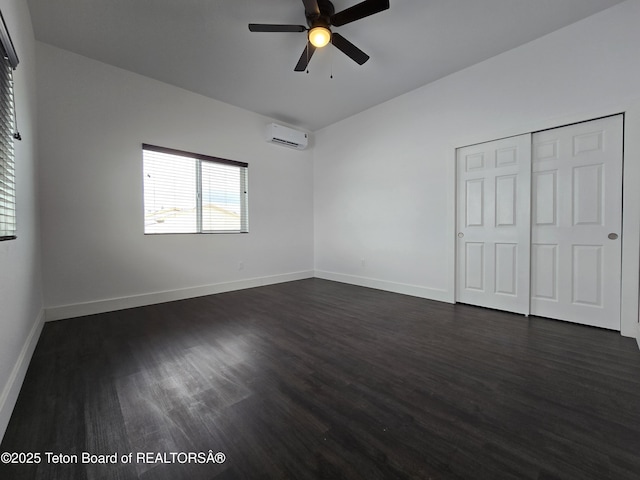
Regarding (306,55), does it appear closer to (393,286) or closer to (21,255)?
(21,255)

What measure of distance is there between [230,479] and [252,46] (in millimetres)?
3587

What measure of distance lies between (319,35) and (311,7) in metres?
0.23

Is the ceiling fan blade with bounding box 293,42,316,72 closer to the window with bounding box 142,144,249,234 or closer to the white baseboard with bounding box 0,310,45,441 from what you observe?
the window with bounding box 142,144,249,234

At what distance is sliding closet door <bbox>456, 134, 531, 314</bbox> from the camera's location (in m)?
3.01

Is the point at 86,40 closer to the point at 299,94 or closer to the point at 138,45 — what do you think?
the point at 138,45

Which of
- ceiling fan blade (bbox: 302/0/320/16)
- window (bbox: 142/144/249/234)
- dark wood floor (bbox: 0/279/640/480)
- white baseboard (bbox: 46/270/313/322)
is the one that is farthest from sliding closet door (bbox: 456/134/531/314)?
window (bbox: 142/144/249/234)

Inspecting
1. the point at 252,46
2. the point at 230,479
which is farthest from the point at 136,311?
the point at 252,46

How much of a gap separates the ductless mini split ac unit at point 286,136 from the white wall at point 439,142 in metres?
0.45

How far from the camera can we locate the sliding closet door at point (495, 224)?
9.86 feet

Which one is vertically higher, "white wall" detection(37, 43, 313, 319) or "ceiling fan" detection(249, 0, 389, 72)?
"ceiling fan" detection(249, 0, 389, 72)

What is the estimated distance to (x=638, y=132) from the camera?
2350mm

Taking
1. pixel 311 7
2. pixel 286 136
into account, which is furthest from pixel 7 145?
pixel 286 136

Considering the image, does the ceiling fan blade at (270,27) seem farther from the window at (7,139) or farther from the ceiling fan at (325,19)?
the window at (7,139)

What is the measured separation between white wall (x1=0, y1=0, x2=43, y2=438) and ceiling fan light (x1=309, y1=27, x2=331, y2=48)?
207 centimetres
